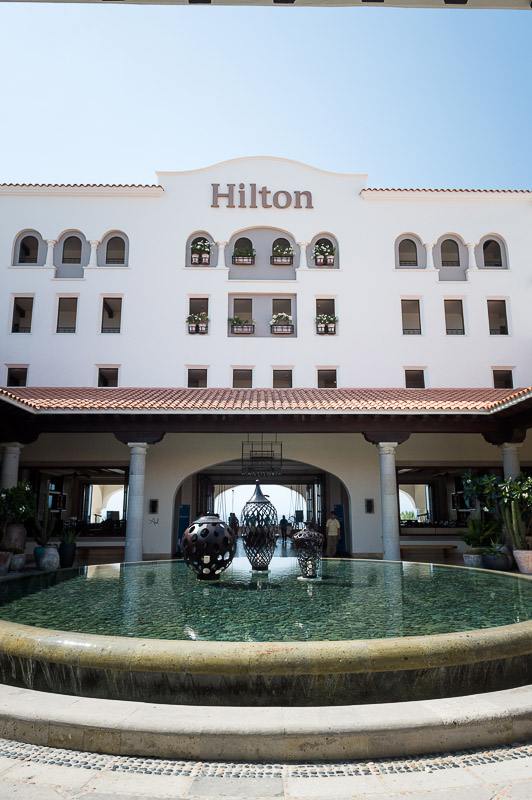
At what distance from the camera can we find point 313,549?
9875mm

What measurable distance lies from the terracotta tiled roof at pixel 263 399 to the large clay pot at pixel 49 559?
3584 mm

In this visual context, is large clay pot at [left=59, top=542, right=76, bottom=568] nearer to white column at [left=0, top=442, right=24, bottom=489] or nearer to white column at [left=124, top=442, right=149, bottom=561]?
white column at [left=124, top=442, right=149, bottom=561]

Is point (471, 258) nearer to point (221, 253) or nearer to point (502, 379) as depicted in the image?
point (502, 379)

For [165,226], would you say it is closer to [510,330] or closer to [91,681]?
[510,330]

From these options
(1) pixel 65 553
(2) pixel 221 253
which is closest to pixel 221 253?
(2) pixel 221 253

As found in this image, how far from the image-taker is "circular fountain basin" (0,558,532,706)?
14.1 ft

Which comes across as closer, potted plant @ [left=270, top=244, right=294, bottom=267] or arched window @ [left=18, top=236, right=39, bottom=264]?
potted plant @ [left=270, top=244, right=294, bottom=267]

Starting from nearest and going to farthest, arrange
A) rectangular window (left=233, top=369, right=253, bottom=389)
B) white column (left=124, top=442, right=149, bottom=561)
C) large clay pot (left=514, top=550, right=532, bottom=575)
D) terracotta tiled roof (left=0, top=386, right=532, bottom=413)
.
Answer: large clay pot (left=514, top=550, right=532, bottom=575)
terracotta tiled roof (left=0, top=386, right=532, bottom=413)
white column (left=124, top=442, right=149, bottom=561)
rectangular window (left=233, top=369, right=253, bottom=389)

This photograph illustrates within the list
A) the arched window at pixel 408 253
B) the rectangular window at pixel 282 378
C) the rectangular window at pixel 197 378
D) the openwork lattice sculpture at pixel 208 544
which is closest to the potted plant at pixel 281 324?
the rectangular window at pixel 282 378

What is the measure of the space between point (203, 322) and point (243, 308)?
1725mm

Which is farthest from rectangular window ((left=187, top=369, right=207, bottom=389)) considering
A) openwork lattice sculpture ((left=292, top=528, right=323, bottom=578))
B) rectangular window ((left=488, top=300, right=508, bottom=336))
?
openwork lattice sculpture ((left=292, top=528, right=323, bottom=578))

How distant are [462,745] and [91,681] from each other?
8.90 ft

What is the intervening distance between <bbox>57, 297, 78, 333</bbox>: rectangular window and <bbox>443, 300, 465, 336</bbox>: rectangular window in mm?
13879

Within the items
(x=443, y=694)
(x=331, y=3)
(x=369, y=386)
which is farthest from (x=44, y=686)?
(x=369, y=386)
